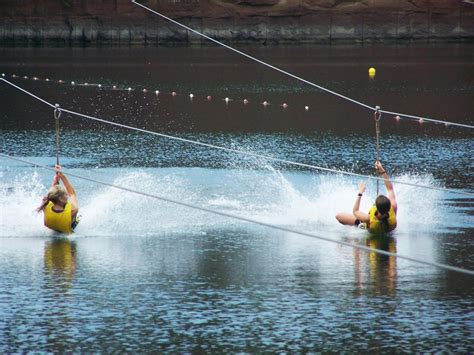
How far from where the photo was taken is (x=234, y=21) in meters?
66.7

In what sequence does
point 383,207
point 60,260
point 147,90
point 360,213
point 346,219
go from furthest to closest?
point 147,90 < point 346,219 < point 360,213 < point 383,207 < point 60,260

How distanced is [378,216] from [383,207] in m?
0.24

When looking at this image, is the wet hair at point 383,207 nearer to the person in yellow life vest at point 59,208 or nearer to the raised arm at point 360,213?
the raised arm at point 360,213

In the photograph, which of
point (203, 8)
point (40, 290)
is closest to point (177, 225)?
point (40, 290)

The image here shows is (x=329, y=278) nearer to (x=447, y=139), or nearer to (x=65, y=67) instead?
(x=447, y=139)

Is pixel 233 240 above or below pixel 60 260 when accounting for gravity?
above

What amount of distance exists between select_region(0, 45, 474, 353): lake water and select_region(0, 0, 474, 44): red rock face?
33.5 metres

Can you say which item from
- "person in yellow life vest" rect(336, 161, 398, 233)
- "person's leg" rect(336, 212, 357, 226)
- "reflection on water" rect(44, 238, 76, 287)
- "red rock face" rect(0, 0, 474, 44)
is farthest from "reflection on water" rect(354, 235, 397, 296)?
"red rock face" rect(0, 0, 474, 44)

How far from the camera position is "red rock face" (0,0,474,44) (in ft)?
216

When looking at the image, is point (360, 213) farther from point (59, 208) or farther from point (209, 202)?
point (59, 208)

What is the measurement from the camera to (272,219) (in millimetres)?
15977

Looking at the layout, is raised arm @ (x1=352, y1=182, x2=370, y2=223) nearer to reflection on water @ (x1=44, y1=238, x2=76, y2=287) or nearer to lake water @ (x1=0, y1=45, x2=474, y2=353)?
lake water @ (x1=0, y1=45, x2=474, y2=353)

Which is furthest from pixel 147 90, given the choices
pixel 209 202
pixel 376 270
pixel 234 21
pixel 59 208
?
pixel 234 21

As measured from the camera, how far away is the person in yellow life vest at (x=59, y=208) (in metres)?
14.5
